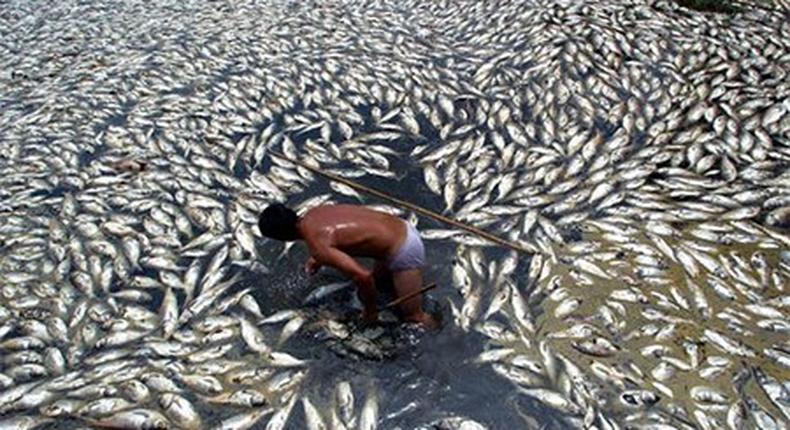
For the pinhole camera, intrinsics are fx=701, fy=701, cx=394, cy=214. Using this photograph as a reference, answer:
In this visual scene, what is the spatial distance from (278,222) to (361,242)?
0.59 metres

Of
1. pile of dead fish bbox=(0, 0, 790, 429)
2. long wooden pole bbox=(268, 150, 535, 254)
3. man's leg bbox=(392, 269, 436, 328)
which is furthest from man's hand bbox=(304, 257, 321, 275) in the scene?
long wooden pole bbox=(268, 150, 535, 254)

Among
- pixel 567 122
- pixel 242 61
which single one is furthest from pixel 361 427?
pixel 242 61

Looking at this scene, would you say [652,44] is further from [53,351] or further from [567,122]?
[53,351]

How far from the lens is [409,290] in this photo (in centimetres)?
512

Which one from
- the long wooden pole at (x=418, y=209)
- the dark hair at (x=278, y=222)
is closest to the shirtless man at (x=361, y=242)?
the dark hair at (x=278, y=222)

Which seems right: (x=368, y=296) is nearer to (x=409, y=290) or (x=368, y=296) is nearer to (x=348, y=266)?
(x=348, y=266)

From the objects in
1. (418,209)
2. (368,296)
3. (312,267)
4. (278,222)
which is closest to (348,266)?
(368,296)

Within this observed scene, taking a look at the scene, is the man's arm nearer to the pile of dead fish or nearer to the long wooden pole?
the pile of dead fish

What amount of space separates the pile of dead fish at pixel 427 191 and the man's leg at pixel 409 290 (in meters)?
0.35

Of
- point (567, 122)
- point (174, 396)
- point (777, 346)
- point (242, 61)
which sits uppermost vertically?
point (242, 61)

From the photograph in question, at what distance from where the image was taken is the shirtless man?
15.6 feet

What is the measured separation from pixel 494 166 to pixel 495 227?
43.0 inches

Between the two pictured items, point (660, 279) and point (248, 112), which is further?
point (248, 112)

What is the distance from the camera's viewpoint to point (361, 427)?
443 cm
